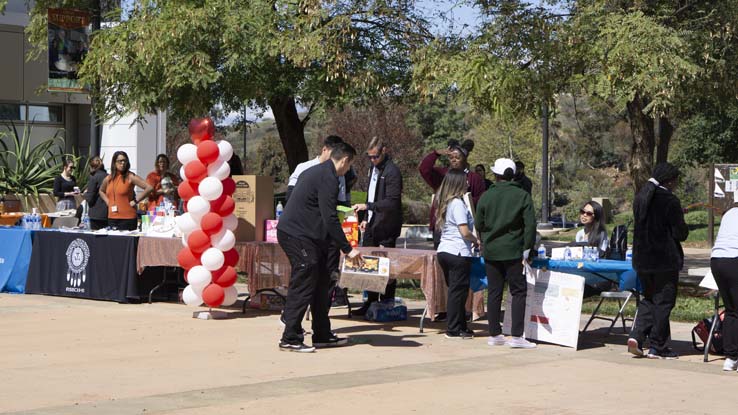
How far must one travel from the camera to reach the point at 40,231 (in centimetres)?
1633

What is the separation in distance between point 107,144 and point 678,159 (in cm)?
2461

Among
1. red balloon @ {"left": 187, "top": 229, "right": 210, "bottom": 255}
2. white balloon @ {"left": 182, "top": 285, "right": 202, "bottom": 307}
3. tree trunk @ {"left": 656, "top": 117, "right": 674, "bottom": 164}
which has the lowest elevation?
white balloon @ {"left": 182, "top": 285, "right": 202, "bottom": 307}

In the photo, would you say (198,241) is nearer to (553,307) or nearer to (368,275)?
(368,275)

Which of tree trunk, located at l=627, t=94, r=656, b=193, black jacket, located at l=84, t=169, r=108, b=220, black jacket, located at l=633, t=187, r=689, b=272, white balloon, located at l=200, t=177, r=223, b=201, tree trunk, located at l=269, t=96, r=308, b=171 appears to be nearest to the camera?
black jacket, located at l=633, t=187, r=689, b=272

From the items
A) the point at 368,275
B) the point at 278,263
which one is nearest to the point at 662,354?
the point at 368,275

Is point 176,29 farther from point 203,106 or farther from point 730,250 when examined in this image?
point 730,250

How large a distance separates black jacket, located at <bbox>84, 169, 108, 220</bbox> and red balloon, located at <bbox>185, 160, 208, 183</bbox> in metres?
3.49

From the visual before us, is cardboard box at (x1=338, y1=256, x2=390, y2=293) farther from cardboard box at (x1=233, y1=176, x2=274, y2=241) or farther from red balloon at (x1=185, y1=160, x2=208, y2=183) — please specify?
red balloon at (x1=185, y1=160, x2=208, y2=183)

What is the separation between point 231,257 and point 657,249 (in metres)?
5.25

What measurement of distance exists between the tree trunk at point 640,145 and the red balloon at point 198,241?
23.9 ft

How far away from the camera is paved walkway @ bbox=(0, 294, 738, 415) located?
848 centimetres

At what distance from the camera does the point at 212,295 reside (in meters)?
13.7

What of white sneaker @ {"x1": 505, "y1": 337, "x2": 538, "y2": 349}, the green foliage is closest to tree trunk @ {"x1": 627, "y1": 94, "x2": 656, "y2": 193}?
white sneaker @ {"x1": 505, "y1": 337, "x2": 538, "y2": 349}

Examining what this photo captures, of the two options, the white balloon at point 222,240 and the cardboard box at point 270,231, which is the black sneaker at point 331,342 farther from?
the cardboard box at point 270,231
